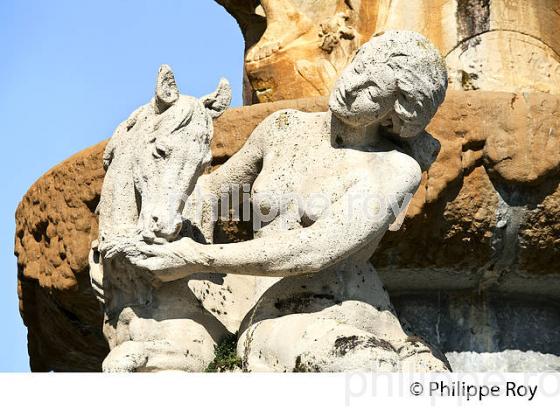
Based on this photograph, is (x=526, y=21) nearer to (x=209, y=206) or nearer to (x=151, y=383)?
(x=209, y=206)

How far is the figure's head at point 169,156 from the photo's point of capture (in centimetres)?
849

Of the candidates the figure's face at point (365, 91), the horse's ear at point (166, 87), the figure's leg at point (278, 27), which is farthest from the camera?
the figure's leg at point (278, 27)

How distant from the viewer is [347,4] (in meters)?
11.3

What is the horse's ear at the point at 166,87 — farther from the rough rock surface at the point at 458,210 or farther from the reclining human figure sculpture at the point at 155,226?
the rough rock surface at the point at 458,210

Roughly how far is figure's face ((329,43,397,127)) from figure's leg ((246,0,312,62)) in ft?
8.38

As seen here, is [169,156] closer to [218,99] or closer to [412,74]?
[218,99]

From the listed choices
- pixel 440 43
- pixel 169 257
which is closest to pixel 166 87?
pixel 169 257

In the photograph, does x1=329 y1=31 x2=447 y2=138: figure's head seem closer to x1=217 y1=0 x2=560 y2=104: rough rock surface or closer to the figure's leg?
x1=217 y1=0 x2=560 y2=104: rough rock surface

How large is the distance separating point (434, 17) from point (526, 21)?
1.73 ft

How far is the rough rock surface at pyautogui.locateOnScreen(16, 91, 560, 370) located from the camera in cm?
962

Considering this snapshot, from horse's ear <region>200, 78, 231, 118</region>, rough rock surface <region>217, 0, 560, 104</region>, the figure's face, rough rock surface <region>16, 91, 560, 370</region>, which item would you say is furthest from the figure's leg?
the figure's face

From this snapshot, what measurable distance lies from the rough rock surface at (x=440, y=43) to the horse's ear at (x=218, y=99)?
199 cm

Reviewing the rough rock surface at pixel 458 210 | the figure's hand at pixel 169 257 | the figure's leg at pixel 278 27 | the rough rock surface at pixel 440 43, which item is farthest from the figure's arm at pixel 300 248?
the figure's leg at pixel 278 27

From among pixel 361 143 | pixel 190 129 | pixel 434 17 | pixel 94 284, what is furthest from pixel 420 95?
pixel 434 17
